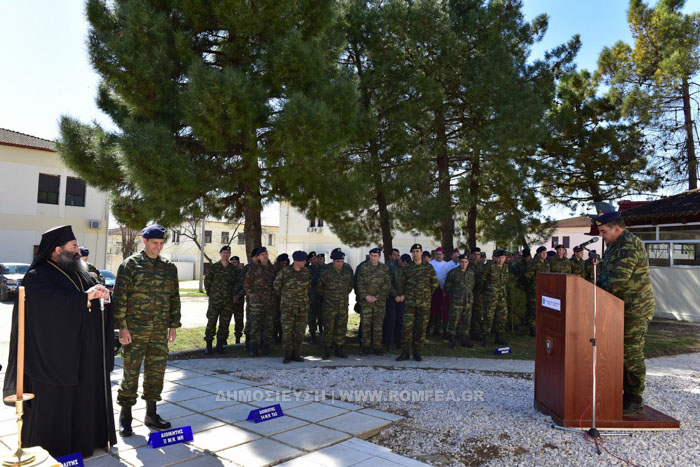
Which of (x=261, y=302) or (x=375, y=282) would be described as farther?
(x=261, y=302)

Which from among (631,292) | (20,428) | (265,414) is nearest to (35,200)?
(265,414)

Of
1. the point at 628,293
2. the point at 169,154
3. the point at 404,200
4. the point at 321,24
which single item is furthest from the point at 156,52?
the point at 628,293

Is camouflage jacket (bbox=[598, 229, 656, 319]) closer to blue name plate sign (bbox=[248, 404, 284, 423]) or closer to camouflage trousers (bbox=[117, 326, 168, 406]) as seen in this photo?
blue name plate sign (bbox=[248, 404, 284, 423])

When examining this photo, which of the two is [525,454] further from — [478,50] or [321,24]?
[478,50]

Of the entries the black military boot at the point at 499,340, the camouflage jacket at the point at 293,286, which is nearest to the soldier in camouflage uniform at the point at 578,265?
the black military boot at the point at 499,340

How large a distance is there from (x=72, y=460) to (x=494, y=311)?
8000 mm

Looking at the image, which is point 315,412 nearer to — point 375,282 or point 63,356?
point 63,356

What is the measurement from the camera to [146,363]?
4.54 metres

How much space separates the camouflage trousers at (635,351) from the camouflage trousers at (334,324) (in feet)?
14.9

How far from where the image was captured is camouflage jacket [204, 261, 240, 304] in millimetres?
8875

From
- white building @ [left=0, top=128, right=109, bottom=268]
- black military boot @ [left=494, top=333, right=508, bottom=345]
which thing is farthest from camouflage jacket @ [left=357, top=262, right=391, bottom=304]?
white building @ [left=0, top=128, right=109, bottom=268]

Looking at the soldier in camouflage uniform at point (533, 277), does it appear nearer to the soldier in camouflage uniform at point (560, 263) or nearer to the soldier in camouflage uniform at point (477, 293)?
the soldier in camouflage uniform at point (560, 263)

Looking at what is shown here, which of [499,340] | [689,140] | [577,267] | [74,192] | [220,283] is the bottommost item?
[499,340]

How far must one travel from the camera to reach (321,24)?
32.3 feet
